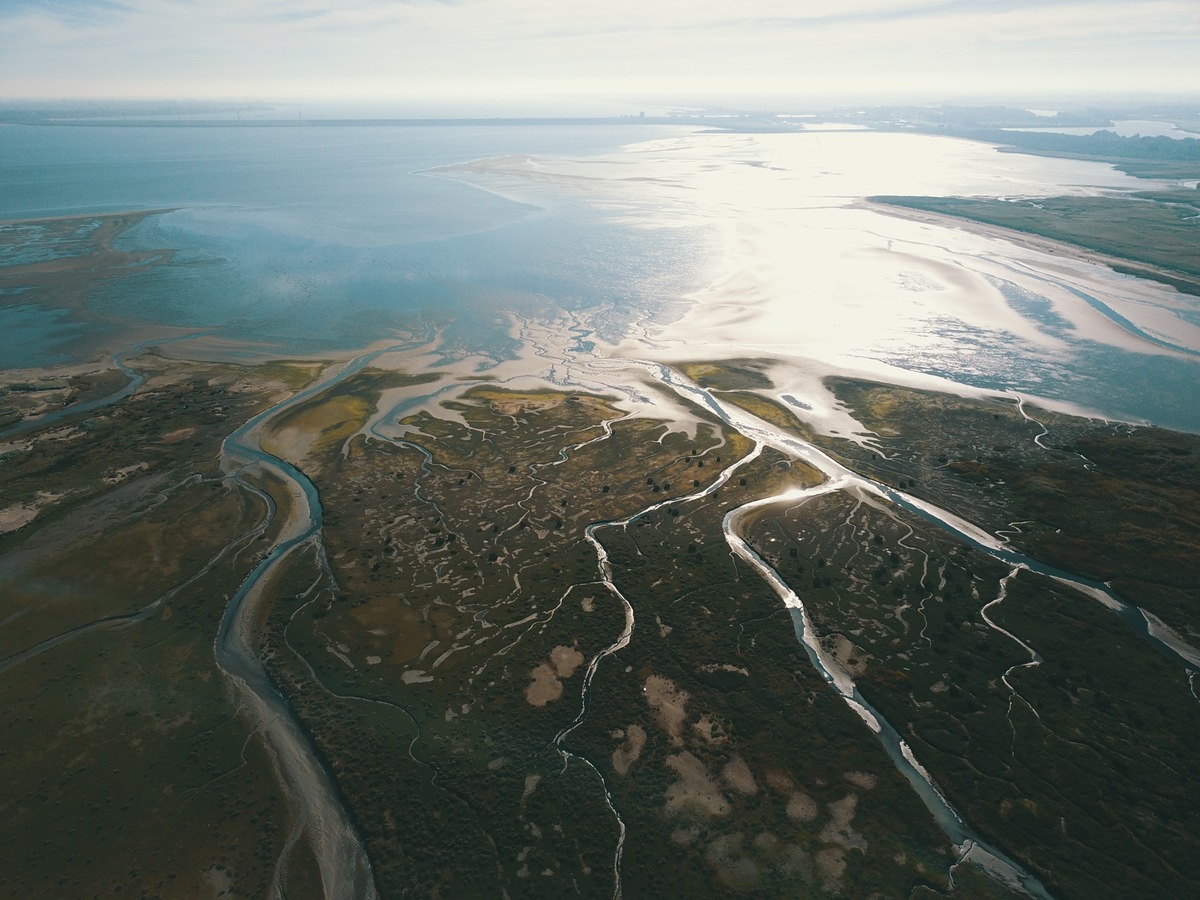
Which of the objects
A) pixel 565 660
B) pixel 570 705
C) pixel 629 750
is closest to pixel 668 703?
pixel 629 750

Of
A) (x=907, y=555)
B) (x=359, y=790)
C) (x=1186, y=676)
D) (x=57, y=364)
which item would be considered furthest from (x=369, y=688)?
(x=57, y=364)

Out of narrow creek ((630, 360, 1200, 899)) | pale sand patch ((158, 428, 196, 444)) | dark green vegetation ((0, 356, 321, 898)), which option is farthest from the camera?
pale sand patch ((158, 428, 196, 444))

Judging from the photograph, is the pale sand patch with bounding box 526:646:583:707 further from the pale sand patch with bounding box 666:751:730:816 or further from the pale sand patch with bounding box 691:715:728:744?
the pale sand patch with bounding box 691:715:728:744

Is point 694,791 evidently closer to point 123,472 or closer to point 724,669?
point 724,669

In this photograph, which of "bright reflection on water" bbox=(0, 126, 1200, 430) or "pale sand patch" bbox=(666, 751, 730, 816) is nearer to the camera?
"pale sand patch" bbox=(666, 751, 730, 816)

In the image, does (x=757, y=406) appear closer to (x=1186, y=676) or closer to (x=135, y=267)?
(x=1186, y=676)

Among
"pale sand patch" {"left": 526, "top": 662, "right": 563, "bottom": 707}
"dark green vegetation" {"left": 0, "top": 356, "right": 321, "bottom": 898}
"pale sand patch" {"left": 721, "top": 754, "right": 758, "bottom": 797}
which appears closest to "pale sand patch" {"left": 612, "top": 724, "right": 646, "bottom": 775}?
"pale sand patch" {"left": 721, "top": 754, "right": 758, "bottom": 797}
